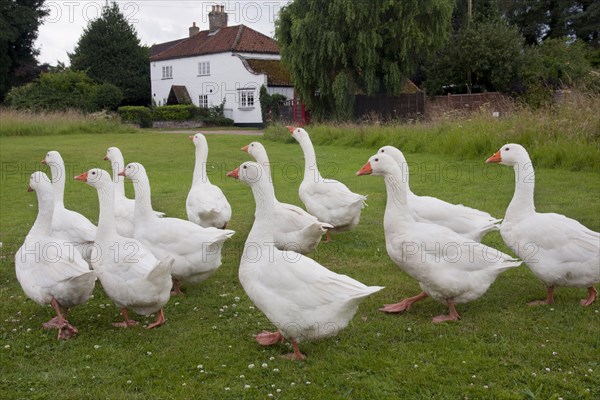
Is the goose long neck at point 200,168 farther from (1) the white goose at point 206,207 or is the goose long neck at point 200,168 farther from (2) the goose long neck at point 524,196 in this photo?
(2) the goose long neck at point 524,196

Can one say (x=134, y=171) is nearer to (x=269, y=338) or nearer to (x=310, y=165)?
(x=269, y=338)

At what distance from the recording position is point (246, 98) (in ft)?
143

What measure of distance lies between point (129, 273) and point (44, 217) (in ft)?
4.08

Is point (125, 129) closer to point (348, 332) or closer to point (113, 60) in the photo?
point (113, 60)

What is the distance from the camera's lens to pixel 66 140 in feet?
83.8

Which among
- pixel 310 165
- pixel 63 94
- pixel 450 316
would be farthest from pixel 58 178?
pixel 63 94

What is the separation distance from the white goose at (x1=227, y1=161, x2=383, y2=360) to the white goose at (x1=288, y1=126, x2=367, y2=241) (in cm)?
325

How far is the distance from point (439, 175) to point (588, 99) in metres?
5.11

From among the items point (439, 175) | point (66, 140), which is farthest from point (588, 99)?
point (66, 140)

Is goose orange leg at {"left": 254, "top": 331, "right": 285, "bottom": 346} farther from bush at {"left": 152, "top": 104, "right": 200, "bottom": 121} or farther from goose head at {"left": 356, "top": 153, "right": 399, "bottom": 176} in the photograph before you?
bush at {"left": 152, "top": 104, "right": 200, "bottom": 121}

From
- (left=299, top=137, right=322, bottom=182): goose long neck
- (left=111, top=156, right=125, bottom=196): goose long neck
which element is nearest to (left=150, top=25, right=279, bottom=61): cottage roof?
(left=299, top=137, right=322, bottom=182): goose long neck

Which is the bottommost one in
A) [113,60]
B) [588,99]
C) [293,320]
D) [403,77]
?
[293,320]

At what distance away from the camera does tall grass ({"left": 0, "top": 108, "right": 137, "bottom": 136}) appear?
93.7 feet

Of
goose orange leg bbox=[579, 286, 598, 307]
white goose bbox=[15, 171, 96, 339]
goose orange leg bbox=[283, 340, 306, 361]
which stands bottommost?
goose orange leg bbox=[283, 340, 306, 361]
